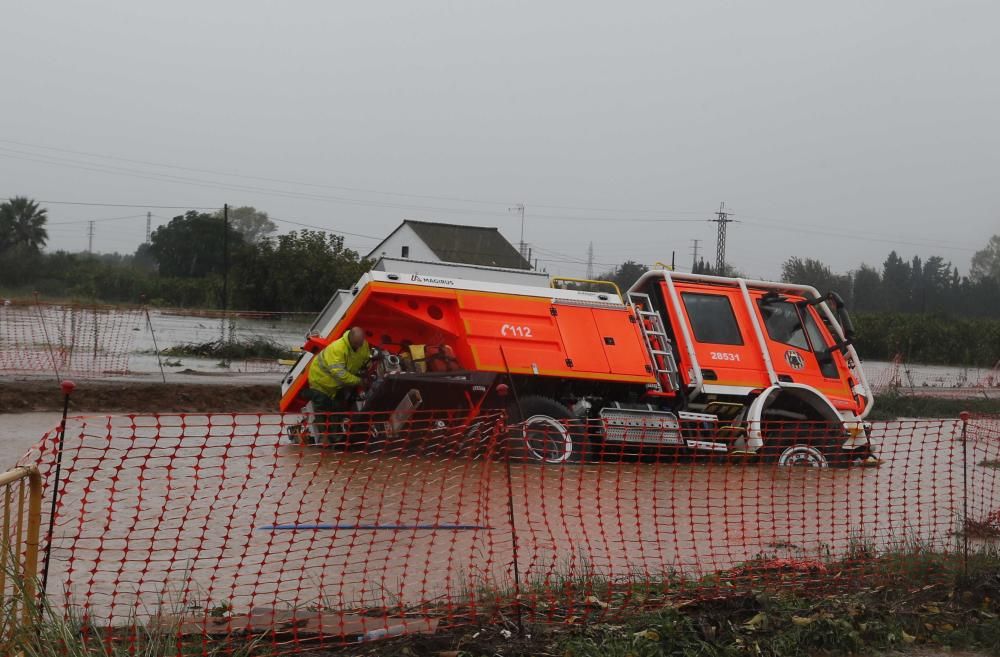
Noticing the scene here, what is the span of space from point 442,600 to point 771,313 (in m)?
7.74

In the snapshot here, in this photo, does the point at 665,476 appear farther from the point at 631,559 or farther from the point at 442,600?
the point at 442,600

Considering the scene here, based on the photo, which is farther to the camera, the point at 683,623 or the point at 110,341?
the point at 110,341

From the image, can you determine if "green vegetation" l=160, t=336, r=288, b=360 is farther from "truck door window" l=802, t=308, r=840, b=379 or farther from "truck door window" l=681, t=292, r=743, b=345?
"truck door window" l=802, t=308, r=840, b=379

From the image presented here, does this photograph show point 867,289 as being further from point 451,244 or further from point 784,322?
point 784,322

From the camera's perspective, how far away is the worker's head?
10250 mm

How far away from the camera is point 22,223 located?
195ft

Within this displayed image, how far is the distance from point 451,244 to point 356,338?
38.5m

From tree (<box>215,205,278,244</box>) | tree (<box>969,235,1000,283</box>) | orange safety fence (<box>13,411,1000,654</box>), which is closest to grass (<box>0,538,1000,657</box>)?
orange safety fence (<box>13,411,1000,654</box>)

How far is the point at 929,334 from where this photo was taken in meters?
42.0

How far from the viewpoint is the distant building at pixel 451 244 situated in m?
47.5

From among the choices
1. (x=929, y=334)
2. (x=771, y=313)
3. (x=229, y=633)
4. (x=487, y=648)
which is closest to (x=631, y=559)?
(x=487, y=648)

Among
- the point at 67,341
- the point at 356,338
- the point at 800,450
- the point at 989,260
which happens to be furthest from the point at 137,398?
the point at 989,260

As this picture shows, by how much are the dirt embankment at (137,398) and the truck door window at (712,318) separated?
6775 millimetres

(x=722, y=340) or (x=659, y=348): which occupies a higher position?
(x=722, y=340)
